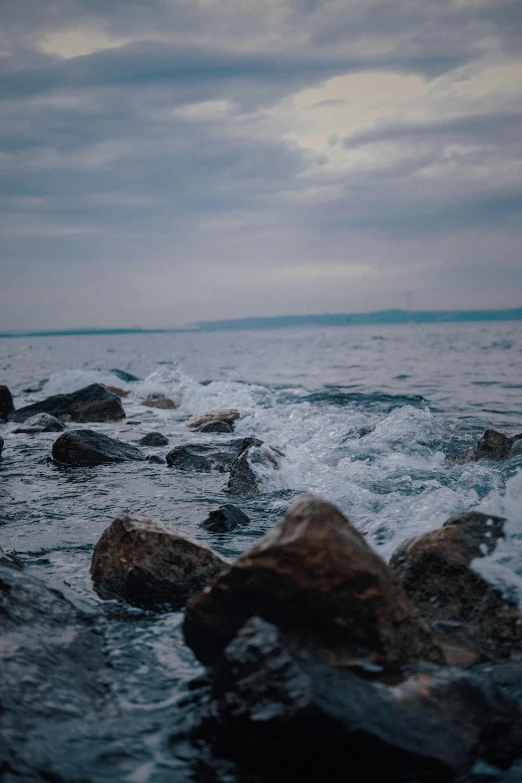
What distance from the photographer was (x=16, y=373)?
34.7 metres

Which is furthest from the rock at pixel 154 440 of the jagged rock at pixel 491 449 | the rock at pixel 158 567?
the rock at pixel 158 567

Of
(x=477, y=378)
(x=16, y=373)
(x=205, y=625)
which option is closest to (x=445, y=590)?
(x=205, y=625)

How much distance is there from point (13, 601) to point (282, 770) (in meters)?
2.12

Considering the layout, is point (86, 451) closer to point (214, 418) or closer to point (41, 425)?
point (41, 425)

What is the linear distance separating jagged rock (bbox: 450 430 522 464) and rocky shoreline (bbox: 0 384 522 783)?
488 centimetres

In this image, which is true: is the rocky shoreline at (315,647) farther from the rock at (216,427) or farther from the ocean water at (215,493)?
the rock at (216,427)

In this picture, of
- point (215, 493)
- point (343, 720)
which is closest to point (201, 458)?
point (215, 493)

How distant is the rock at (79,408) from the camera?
1471 cm

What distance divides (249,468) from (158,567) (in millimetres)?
3735

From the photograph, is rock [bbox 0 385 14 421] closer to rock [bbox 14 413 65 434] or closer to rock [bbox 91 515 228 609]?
rock [bbox 14 413 65 434]

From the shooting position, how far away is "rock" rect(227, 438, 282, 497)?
25.2ft

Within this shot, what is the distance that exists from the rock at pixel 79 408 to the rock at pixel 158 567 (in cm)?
1073

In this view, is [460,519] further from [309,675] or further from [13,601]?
[13,601]

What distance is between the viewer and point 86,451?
9.25m
